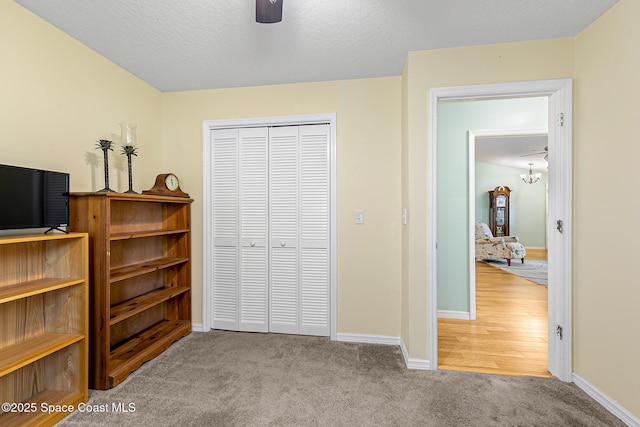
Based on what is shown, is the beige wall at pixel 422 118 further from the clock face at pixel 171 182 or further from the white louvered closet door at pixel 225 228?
the clock face at pixel 171 182

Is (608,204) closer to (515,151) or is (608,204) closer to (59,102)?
(59,102)

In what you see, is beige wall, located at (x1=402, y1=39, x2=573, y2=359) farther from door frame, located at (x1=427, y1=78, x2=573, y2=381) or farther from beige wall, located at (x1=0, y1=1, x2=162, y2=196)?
beige wall, located at (x1=0, y1=1, x2=162, y2=196)

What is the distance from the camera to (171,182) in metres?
2.73

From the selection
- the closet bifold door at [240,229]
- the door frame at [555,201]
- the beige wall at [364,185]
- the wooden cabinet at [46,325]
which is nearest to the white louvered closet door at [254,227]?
the closet bifold door at [240,229]

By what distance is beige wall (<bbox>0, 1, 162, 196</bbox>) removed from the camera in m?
1.70

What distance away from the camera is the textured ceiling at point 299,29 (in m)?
1.73

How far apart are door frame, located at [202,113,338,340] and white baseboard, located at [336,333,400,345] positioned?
0.28ft

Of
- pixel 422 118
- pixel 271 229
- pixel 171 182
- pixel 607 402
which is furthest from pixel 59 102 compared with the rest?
pixel 607 402

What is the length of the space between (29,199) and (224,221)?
1.49 meters

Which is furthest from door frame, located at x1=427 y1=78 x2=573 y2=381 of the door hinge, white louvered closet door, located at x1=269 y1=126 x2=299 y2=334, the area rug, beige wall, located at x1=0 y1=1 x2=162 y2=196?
the area rug

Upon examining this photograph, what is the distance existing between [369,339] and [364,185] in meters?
1.42

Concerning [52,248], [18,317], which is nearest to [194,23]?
[52,248]

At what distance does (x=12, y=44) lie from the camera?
1.70 meters

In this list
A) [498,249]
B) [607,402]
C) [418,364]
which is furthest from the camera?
[498,249]
